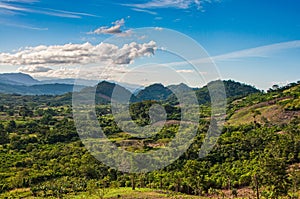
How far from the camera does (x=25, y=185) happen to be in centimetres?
3803

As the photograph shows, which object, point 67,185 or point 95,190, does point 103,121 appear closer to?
point 67,185

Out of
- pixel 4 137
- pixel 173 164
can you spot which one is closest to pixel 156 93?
pixel 4 137

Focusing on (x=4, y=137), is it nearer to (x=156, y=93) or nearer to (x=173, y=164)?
(x=173, y=164)

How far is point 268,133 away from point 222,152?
39.0 feet

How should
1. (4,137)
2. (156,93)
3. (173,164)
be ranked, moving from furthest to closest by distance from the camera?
(156,93), (4,137), (173,164)

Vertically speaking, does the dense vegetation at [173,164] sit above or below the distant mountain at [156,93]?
below

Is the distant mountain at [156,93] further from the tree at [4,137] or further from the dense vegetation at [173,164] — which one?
the tree at [4,137]


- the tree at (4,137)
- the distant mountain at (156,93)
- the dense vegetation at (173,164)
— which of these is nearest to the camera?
the dense vegetation at (173,164)

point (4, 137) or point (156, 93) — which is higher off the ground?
point (156, 93)

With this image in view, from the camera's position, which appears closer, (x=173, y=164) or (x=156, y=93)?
(x=173, y=164)

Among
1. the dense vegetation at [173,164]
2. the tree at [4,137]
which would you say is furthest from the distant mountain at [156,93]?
the tree at [4,137]

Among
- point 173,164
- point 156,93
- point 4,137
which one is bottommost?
point 173,164

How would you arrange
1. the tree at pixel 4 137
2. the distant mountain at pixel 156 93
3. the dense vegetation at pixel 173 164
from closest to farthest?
the dense vegetation at pixel 173 164 < the tree at pixel 4 137 < the distant mountain at pixel 156 93

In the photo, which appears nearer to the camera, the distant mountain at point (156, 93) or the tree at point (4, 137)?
the tree at point (4, 137)
